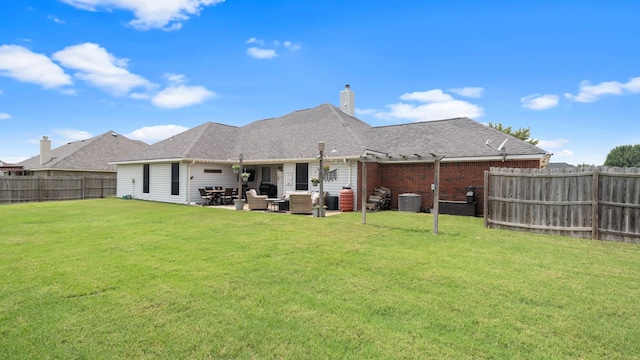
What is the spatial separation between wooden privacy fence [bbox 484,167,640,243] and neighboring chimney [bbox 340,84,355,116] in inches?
519

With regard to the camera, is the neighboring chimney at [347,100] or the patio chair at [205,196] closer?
the patio chair at [205,196]

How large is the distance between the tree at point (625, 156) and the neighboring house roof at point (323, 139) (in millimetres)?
66369

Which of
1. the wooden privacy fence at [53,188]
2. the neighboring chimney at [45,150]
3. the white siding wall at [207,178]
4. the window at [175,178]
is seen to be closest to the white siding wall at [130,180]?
the wooden privacy fence at [53,188]

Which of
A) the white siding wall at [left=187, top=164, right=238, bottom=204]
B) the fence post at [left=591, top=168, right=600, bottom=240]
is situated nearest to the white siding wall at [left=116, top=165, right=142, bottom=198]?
the white siding wall at [left=187, top=164, right=238, bottom=204]

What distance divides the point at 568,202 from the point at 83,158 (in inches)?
1248

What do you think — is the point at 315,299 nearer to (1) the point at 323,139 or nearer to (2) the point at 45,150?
(1) the point at 323,139

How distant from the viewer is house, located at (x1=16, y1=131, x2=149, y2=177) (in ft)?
80.9

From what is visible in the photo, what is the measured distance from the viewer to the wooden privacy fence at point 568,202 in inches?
307

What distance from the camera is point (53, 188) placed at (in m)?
21.3

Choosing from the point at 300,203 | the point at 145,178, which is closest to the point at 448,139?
the point at 300,203

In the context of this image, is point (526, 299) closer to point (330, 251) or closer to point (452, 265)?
point (452, 265)

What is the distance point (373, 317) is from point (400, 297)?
710mm

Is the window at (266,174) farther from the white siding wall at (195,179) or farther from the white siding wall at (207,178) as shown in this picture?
the white siding wall at (207,178)

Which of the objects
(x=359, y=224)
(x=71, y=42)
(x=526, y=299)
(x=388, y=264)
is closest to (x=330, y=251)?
(x=388, y=264)
